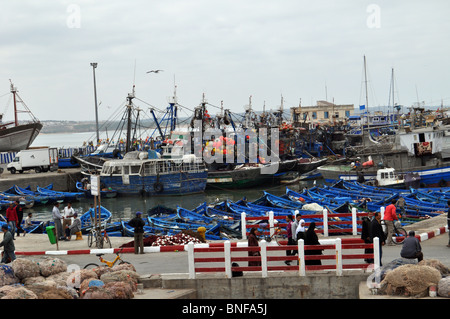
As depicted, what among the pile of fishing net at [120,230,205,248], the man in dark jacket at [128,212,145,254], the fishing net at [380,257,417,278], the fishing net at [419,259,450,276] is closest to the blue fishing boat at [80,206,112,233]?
the pile of fishing net at [120,230,205,248]

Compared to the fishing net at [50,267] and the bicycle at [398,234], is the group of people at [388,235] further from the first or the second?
the fishing net at [50,267]

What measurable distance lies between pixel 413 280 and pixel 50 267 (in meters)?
8.66

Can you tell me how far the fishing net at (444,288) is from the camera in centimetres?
1298

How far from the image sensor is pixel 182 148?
6053 cm

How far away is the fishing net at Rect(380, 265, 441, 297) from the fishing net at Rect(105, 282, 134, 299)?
216 inches

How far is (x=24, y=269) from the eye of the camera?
15.5 m

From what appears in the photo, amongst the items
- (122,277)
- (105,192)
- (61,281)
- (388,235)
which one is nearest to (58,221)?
(61,281)

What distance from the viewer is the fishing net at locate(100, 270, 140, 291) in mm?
14875

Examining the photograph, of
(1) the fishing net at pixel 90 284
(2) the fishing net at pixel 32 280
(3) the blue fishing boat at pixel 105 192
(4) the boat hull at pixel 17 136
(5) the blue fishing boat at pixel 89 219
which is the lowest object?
(3) the blue fishing boat at pixel 105 192

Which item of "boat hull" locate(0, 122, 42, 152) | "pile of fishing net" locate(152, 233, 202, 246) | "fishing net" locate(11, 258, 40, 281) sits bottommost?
"pile of fishing net" locate(152, 233, 202, 246)

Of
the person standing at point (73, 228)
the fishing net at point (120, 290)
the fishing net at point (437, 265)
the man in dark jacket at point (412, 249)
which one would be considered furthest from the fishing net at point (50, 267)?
the fishing net at point (437, 265)

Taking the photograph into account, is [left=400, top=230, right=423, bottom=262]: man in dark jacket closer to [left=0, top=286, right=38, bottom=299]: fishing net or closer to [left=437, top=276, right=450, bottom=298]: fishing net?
[left=437, top=276, right=450, bottom=298]: fishing net

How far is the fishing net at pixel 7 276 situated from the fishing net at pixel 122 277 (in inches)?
81.0

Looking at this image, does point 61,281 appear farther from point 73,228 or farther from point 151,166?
point 151,166
